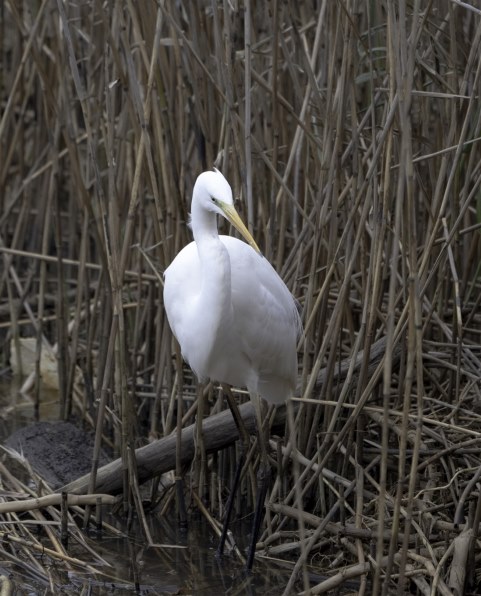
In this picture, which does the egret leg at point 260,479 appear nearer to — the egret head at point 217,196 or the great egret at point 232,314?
the great egret at point 232,314

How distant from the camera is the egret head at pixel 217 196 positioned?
2.81 meters

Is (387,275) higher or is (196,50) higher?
(196,50)

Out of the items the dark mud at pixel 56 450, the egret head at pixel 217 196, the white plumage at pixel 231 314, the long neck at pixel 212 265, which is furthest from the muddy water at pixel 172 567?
the egret head at pixel 217 196

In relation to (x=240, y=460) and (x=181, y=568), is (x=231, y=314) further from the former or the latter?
(x=181, y=568)

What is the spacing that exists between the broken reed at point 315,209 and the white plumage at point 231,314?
0.33 ft

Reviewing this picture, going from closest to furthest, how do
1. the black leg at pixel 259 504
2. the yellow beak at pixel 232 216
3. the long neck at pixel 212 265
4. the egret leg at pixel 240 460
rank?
the yellow beak at pixel 232 216, the long neck at pixel 212 265, the black leg at pixel 259 504, the egret leg at pixel 240 460

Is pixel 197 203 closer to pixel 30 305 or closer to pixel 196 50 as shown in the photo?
pixel 196 50

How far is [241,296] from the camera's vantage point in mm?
3314

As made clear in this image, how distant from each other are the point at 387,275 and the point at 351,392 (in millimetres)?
529

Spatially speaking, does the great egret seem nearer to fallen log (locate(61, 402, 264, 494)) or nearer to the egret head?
the egret head

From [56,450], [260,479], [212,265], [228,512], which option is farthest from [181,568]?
[212,265]

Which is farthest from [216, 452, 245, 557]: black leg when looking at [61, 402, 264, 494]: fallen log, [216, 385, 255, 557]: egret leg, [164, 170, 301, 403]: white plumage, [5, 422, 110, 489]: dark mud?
[5, 422, 110, 489]: dark mud

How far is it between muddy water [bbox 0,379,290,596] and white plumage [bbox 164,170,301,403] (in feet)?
1.94

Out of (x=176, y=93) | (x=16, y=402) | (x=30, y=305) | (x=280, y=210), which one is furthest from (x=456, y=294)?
(x=30, y=305)
